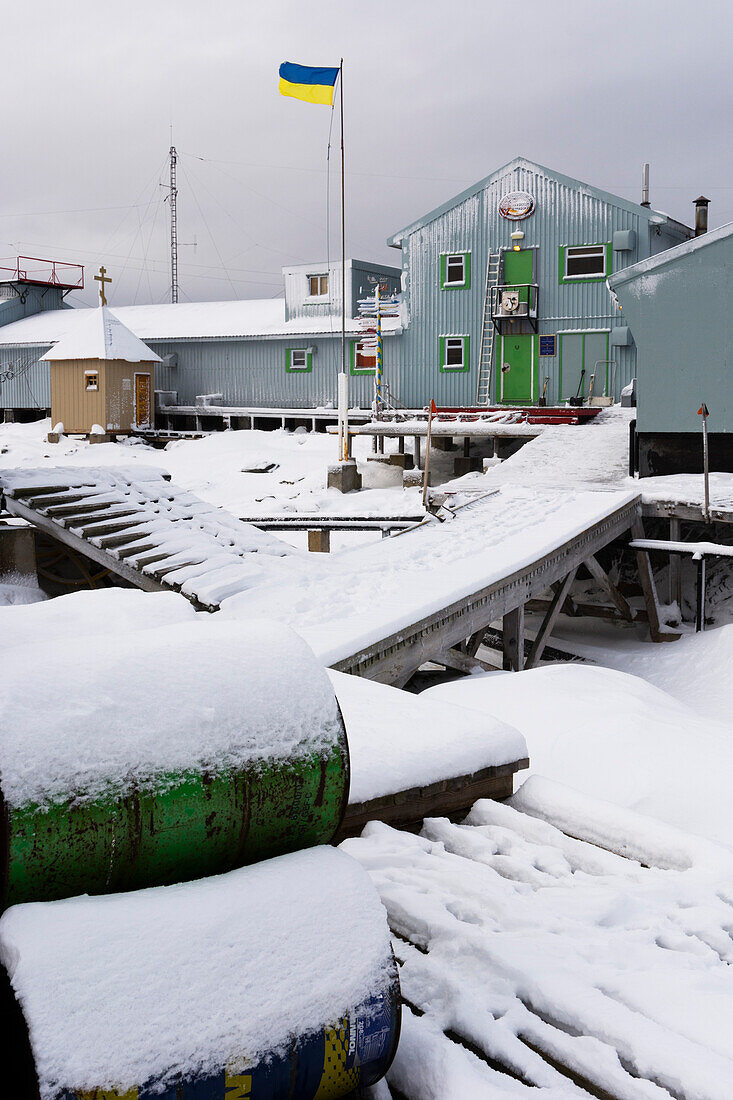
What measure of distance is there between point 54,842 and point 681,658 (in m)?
10.0

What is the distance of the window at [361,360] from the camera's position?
28.6 m

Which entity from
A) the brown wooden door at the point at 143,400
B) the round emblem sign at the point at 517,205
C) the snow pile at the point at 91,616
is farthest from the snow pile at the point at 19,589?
the brown wooden door at the point at 143,400

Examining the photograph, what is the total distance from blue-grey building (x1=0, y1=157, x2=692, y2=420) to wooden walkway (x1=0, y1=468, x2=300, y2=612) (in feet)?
54.1

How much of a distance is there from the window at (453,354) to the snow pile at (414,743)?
23.5 meters

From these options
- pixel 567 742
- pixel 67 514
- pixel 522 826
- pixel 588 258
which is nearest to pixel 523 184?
pixel 588 258

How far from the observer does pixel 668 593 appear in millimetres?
14789

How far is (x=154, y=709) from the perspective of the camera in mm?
2043

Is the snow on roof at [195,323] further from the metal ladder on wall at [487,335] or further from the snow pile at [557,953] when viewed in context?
the snow pile at [557,953]

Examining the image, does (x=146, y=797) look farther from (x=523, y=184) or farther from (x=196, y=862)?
(x=523, y=184)

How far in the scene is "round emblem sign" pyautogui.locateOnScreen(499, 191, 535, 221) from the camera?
985 inches

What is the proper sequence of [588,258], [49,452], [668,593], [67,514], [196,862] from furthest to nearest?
[49,452]
[588,258]
[668,593]
[67,514]
[196,862]

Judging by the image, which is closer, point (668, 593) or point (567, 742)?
point (567, 742)

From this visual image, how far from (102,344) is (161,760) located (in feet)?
99.9

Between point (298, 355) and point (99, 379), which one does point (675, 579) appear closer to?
point (298, 355)
